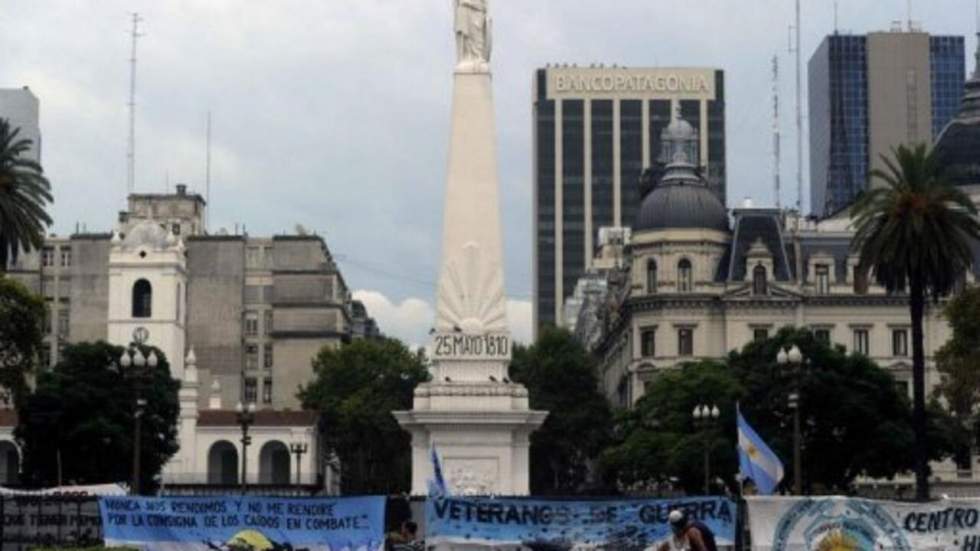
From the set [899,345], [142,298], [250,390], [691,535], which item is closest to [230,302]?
[250,390]

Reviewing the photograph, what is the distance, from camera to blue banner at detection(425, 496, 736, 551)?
36312 mm

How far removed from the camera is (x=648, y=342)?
399 feet

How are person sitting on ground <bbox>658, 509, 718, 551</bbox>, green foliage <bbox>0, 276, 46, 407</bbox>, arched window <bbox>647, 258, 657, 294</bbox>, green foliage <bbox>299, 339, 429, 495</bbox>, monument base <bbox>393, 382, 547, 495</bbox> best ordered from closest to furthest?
person sitting on ground <bbox>658, 509, 718, 551</bbox> → monument base <bbox>393, 382, 547, 495</bbox> → green foliage <bbox>0, 276, 46, 407</bbox> → arched window <bbox>647, 258, 657, 294</bbox> → green foliage <bbox>299, 339, 429, 495</bbox>

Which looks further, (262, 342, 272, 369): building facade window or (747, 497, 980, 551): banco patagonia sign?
(262, 342, 272, 369): building facade window

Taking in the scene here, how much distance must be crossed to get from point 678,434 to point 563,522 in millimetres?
64841

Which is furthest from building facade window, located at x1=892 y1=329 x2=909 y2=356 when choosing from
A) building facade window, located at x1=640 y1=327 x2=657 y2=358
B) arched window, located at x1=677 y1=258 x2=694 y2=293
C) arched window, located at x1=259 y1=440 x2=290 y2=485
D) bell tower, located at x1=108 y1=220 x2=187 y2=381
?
bell tower, located at x1=108 y1=220 x2=187 y2=381

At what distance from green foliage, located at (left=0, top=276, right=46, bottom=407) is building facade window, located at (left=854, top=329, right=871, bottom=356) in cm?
5297

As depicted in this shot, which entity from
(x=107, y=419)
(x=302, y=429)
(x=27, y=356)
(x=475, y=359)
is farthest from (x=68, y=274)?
(x=475, y=359)

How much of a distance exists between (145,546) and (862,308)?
8664cm

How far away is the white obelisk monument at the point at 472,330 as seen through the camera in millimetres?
69938

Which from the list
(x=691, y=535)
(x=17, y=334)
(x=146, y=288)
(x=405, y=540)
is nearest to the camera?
(x=691, y=535)

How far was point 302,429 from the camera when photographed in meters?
126

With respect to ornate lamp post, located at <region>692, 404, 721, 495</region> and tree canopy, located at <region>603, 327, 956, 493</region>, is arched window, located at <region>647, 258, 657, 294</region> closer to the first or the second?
tree canopy, located at <region>603, 327, 956, 493</region>

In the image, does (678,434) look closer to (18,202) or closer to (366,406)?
(366,406)
